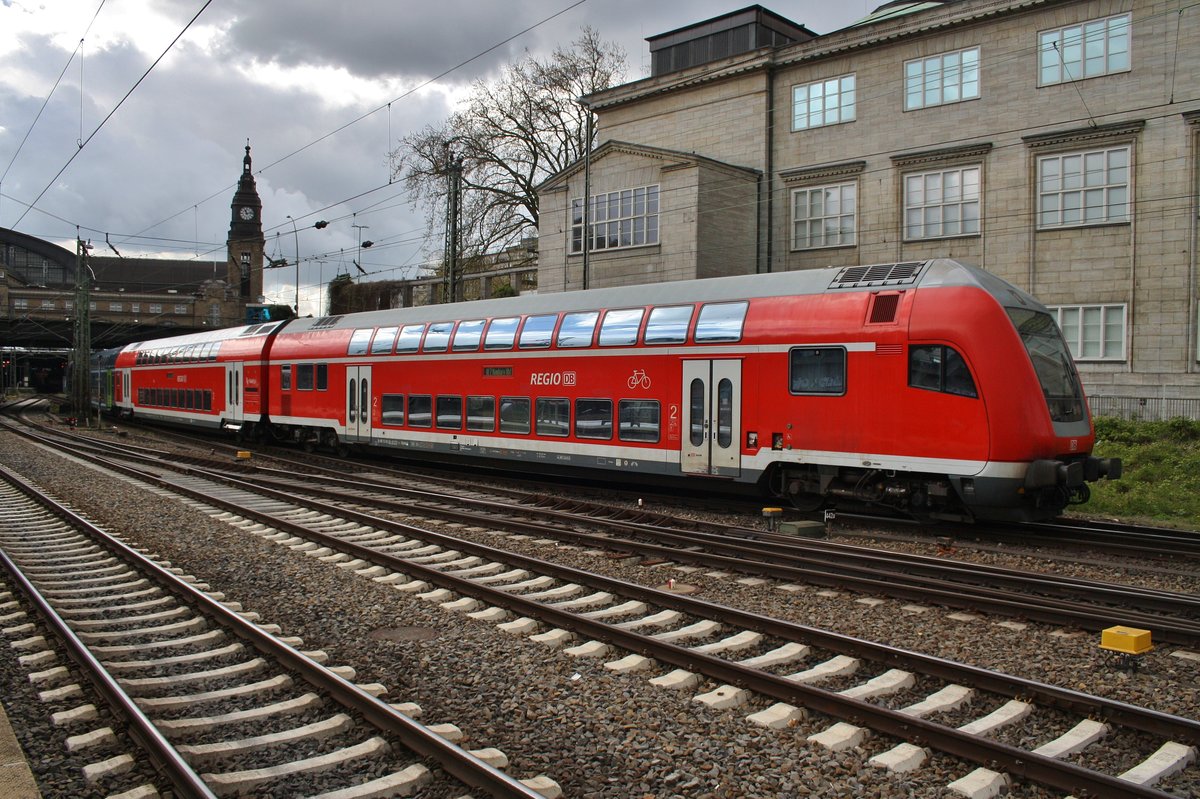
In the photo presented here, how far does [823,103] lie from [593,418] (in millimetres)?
17775

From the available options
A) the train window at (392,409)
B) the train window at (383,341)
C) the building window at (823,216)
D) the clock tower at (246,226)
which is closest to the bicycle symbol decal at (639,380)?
the train window at (392,409)

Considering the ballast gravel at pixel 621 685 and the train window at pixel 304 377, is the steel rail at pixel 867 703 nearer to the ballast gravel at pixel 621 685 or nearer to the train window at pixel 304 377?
the ballast gravel at pixel 621 685

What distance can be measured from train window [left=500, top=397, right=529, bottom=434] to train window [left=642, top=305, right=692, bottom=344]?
3304 millimetres

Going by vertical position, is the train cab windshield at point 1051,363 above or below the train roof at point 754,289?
below

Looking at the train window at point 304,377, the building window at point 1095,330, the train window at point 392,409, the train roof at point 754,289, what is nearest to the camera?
the train roof at point 754,289

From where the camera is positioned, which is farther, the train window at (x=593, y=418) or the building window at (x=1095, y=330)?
the building window at (x=1095, y=330)

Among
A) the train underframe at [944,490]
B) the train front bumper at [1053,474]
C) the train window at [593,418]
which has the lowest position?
the train underframe at [944,490]

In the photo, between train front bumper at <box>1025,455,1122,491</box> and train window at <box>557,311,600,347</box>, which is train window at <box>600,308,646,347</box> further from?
train front bumper at <box>1025,455,1122,491</box>

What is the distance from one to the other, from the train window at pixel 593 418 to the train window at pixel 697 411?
182 cm

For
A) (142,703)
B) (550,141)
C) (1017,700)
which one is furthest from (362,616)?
(550,141)

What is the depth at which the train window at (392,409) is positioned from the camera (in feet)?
65.9

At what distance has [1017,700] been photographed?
5625mm

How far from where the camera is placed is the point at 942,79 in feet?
84.8

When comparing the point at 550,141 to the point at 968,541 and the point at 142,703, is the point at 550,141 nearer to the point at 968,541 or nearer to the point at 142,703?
the point at 968,541
